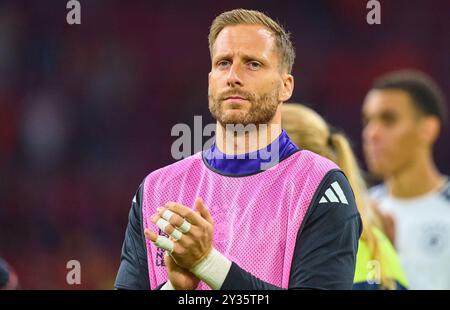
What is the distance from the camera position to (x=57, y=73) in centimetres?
991

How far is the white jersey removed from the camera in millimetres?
6640

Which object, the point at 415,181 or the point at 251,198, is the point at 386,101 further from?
the point at 251,198

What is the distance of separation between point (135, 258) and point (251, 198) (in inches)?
12.8

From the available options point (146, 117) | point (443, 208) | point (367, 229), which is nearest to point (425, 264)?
point (443, 208)

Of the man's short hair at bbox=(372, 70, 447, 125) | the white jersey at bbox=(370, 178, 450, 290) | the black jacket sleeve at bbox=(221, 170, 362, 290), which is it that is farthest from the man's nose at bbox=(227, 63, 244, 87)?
the man's short hair at bbox=(372, 70, 447, 125)

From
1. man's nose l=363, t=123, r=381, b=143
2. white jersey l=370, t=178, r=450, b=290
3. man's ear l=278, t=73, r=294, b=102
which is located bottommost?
white jersey l=370, t=178, r=450, b=290

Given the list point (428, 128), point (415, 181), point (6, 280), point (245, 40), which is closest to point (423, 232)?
point (415, 181)

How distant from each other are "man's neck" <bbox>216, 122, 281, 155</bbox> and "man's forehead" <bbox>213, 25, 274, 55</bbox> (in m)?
0.18

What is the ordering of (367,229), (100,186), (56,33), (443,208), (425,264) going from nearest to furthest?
(367,229), (425,264), (443,208), (100,186), (56,33)

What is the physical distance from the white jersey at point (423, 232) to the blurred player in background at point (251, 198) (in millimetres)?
4300

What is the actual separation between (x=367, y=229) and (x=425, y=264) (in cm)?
325

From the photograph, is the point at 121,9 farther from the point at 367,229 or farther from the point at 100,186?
the point at 367,229

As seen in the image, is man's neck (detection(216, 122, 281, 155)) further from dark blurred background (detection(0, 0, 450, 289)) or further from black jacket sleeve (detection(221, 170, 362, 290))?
dark blurred background (detection(0, 0, 450, 289))

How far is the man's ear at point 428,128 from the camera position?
23.4 feet
